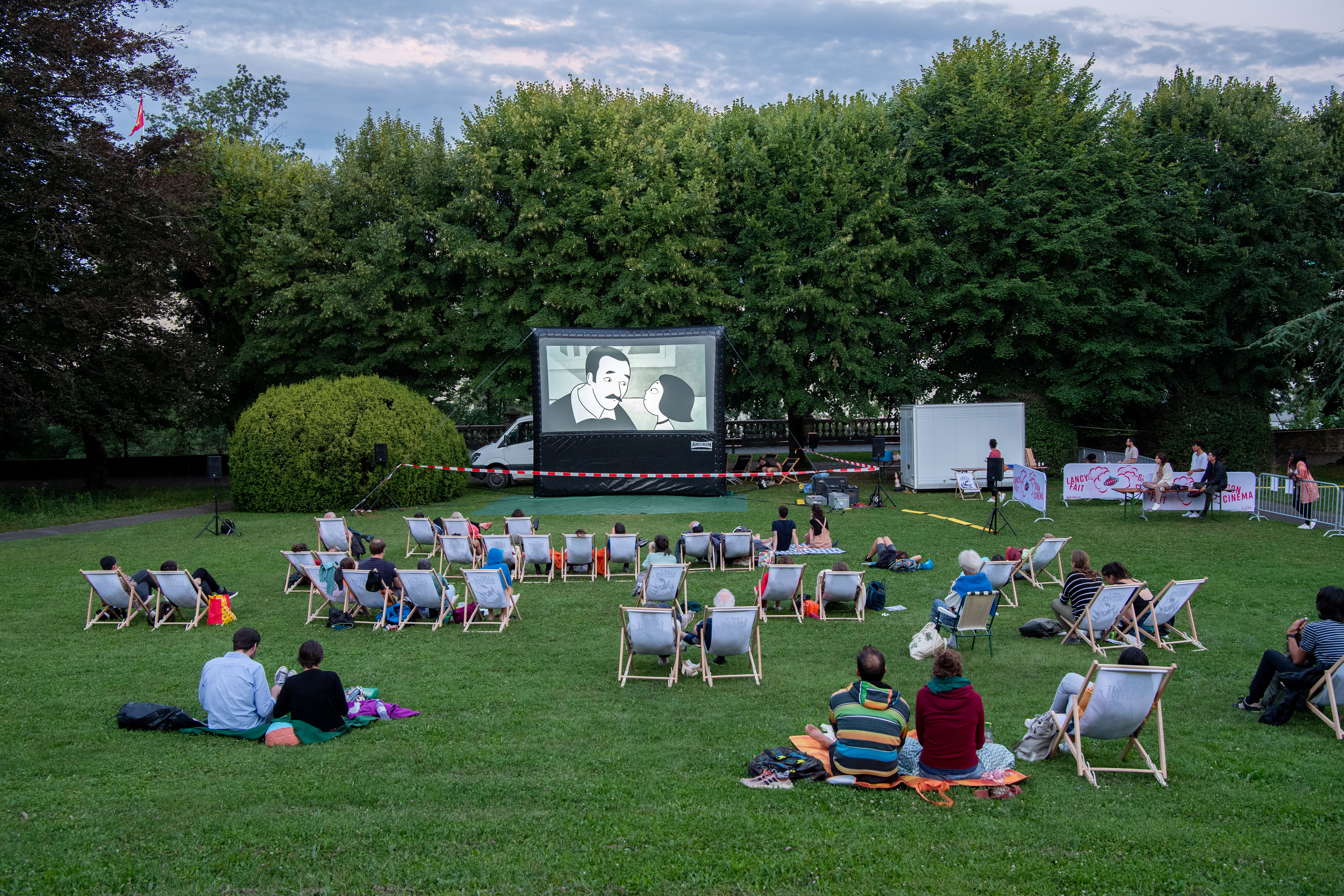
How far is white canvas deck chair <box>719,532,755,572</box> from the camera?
43.2ft

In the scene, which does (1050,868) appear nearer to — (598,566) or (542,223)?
(598,566)

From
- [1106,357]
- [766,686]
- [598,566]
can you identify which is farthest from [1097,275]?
[766,686]

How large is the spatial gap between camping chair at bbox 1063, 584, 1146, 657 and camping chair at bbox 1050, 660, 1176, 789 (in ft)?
10.1

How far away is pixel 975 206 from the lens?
24.8 meters

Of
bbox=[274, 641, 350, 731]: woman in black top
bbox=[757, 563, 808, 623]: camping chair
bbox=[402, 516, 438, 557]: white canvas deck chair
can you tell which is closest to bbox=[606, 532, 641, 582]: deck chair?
bbox=[757, 563, 808, 623]: camping chair

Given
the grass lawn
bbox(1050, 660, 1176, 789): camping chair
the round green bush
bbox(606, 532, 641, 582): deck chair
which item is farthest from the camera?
the round green bush

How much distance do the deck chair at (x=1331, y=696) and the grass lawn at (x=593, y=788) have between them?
0.15 meters

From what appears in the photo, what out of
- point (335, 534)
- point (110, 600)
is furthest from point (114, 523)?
point (110, 600)

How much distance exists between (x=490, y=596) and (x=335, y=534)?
17.2 feet

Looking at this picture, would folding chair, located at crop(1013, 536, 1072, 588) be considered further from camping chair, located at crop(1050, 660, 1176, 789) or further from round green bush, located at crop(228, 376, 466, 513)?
round green bush, located at crop(228, 376, 466, 513)

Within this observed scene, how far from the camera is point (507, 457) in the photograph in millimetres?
25797

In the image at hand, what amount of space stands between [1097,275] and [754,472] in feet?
37.0

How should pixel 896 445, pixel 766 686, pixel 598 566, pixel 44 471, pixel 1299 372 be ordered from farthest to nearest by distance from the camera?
pixel 44 471
pixel 896 445
pixel 1299 372
pixel 598 566
pixel 766 686

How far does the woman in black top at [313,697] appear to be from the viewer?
21.7 feet
